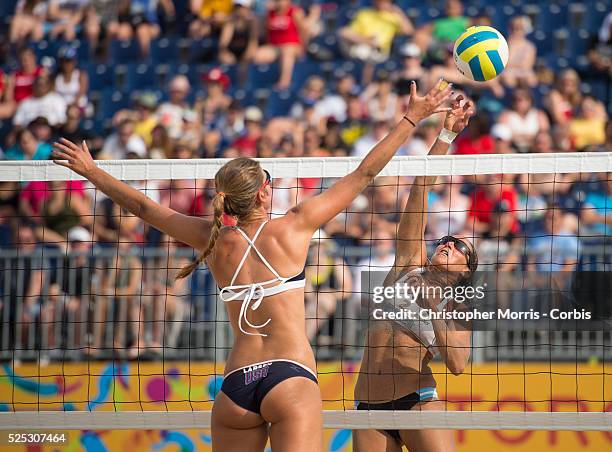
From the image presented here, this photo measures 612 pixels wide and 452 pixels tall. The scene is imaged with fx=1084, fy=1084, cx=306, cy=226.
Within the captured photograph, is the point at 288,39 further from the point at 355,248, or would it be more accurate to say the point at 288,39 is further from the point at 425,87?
the point at 355,248

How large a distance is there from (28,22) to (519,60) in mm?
7205

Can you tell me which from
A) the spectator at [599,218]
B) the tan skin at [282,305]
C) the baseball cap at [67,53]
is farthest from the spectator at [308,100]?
the tan skin at [282,305]

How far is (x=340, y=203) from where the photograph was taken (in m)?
4.55

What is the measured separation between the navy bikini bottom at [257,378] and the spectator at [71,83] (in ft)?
32.2

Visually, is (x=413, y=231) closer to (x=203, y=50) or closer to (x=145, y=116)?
(x=145, y=116)

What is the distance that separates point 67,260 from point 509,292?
11.8ft

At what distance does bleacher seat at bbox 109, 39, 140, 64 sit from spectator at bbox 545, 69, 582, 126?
20.0 feet

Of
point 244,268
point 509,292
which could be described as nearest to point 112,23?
point 509,292

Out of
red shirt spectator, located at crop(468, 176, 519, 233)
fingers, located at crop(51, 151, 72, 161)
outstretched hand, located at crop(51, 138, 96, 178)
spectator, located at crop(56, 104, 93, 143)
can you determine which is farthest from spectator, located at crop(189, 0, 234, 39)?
outstretched hand, located at crop(51, 138, 96, 178)

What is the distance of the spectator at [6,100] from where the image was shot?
44.9ft

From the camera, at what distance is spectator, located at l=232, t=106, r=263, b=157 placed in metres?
11.9

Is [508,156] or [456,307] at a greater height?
[508,156]

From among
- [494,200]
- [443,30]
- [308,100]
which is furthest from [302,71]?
[494,200]

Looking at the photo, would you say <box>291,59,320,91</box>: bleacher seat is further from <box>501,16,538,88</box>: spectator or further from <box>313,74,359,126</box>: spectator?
<box>501,16,538,88</box>: spectator
